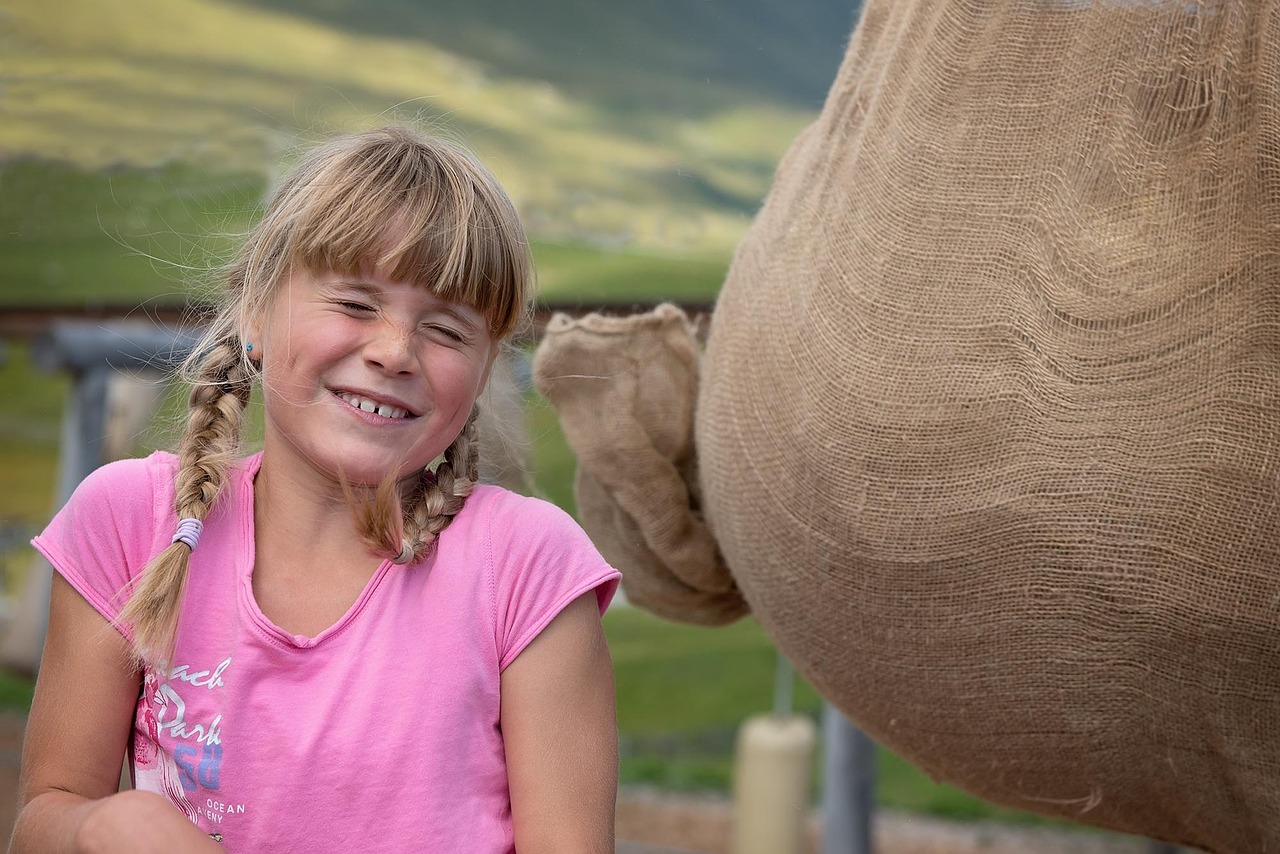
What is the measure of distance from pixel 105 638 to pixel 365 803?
0.21m

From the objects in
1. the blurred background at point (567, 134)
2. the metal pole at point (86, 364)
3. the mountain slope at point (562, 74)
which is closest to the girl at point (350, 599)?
the blurred background at point (567, 134)

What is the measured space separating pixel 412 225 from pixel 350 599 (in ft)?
0.83

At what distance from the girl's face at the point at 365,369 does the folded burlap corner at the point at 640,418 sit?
32 centimetres

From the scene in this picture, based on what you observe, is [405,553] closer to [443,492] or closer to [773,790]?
[443,492]

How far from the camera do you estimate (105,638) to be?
0.83 m

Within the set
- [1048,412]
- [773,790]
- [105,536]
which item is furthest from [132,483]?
[773,790]

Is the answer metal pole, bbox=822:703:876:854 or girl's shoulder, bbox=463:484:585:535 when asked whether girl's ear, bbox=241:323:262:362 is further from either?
metal pole, bbox=822:703:876:854

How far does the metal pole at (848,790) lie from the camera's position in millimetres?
2086

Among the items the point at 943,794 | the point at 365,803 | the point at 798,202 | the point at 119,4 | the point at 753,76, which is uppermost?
the point at 753,76

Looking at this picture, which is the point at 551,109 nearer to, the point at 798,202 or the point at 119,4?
the point at 119,4

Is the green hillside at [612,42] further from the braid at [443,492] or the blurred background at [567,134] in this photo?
the braid at [443,492]

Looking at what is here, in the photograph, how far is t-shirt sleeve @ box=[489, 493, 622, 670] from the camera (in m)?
0.84

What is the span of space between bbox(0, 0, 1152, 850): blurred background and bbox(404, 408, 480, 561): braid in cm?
148

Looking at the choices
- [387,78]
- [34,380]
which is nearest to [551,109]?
[387,78]
